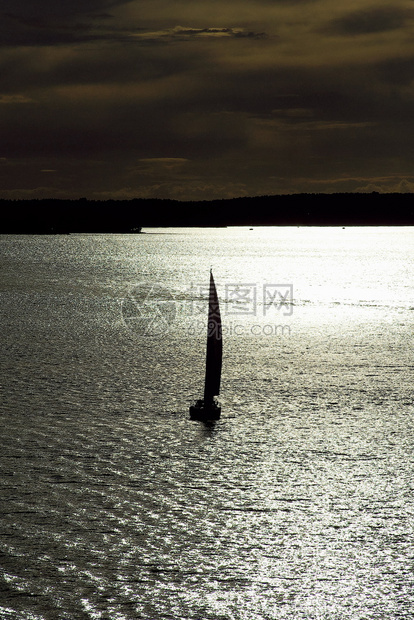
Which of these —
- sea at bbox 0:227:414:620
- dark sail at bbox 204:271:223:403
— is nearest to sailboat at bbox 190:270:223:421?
dark sail at bbox 204:271:223:403

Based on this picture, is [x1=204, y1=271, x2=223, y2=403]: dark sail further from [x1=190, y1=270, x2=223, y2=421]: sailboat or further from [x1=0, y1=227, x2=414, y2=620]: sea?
[x1=0, y1=227, x2=414, y2=620]: sea

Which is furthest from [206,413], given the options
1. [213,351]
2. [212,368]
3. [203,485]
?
[203,485]

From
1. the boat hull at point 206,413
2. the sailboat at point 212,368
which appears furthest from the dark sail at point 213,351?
the boat hull at point 206,413

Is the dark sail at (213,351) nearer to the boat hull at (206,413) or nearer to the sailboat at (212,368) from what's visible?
the sailboat at (212,368)

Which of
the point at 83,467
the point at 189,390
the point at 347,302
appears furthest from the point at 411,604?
the point at 347,302

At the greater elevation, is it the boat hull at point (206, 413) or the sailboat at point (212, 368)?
the sailboat at point (212, 368)

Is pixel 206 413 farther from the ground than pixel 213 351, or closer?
closer

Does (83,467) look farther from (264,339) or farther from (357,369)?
(264,339)

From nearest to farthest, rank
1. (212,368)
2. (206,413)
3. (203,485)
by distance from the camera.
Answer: (203,485) → (206,413) → (212,368)

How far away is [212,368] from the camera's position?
1964cm

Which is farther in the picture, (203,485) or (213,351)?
(213,351)

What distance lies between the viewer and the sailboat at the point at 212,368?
763 inches

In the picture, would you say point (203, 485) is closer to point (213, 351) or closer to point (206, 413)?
point (206, 413)

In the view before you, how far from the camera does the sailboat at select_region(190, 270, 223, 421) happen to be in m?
19.4
